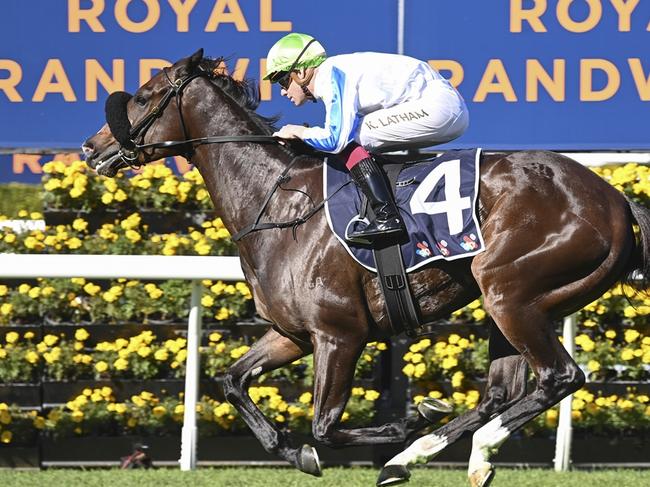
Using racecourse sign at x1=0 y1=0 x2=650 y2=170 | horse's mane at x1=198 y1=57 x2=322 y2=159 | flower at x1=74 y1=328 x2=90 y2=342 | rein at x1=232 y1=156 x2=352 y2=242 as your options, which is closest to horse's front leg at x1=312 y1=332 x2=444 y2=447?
rein at x1=232 y1=156 x2=352 y2=242

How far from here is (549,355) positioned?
468cm

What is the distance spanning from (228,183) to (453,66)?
1.97 m

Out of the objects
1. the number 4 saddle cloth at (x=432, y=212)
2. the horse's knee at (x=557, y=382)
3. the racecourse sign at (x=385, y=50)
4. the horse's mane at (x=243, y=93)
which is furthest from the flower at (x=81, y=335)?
the horse's knee at (x=557, y=382)

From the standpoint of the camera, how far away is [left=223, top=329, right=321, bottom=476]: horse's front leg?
4.88 meters

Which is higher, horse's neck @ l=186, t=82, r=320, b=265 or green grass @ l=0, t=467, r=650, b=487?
horse's neck @ l=186, t=82, r=320, b=265

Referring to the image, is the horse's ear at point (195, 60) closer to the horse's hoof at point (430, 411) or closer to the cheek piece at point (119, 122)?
the cheek piece at point (119, 122)

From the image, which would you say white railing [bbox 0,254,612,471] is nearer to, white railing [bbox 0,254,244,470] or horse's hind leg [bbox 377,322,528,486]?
white railing [bbox 0,254,244,470]

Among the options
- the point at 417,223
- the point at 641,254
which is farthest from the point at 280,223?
the point at 641,254

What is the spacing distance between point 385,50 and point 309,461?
256 centimetres

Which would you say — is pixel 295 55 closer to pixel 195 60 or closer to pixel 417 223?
pixel 195 60

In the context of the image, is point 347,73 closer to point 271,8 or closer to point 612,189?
point 612,189

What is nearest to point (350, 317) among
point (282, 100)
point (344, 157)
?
point (344, 157)

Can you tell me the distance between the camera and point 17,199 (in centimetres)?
690

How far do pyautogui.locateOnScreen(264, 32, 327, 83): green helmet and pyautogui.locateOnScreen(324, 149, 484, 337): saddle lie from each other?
521 millimetres
